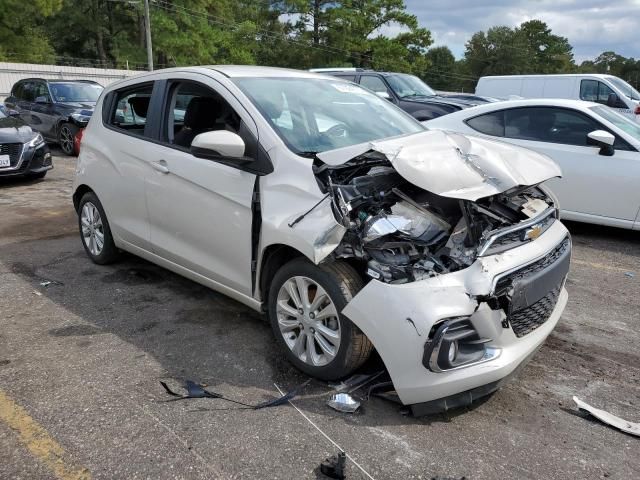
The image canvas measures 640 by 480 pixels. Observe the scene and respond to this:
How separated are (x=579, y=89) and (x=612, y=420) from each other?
13.8m

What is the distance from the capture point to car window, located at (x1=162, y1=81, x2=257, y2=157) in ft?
12.8

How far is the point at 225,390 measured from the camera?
3.12m

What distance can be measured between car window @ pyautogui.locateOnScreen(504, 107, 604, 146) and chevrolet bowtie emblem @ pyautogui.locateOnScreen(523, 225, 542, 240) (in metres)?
3.58

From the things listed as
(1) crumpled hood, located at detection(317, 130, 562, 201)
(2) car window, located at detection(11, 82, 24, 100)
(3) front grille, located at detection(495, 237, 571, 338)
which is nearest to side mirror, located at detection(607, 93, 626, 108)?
(1) crumpled hood, located at detection(317, 130, 562, 201)

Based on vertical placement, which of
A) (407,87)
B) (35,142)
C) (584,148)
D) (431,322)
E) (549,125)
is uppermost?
(407,87)

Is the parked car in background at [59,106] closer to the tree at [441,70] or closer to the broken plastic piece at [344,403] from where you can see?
the broken plastic piece at [344,403]

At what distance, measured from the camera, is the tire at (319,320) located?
2906 millimetres

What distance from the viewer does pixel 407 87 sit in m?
11.6

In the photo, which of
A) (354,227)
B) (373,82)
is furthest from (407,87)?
(354,227)

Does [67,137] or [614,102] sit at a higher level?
[614,102]

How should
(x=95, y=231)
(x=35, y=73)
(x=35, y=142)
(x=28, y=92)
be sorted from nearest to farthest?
(x=95, y=231), (x=35, y=142), (x=28, y=92), (x=35, y=73)

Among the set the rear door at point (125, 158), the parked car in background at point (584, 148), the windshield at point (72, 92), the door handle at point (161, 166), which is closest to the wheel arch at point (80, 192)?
the rear door at point (125, 158)

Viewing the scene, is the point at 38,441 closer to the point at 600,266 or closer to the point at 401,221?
the point at 401,221

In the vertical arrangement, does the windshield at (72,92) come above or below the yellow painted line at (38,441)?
above
